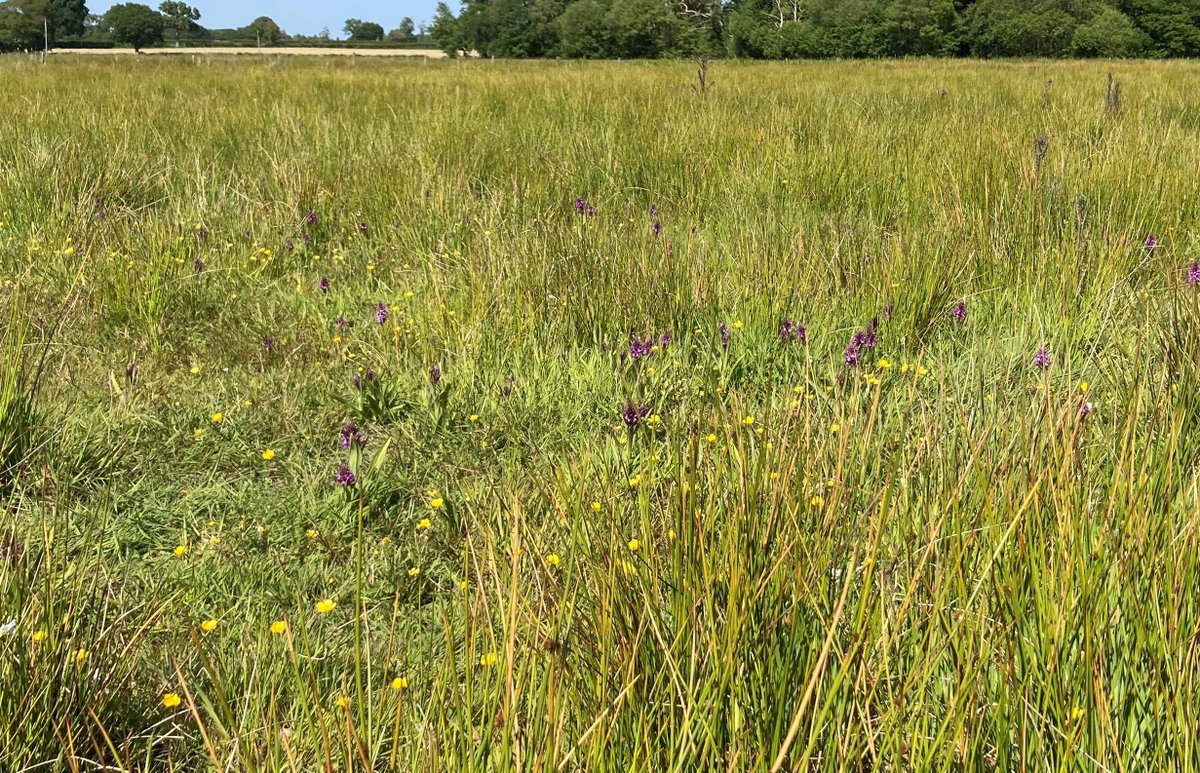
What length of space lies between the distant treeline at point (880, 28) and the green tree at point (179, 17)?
94302 mm

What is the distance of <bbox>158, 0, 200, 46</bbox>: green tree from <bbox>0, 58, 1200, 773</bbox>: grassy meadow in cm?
15106

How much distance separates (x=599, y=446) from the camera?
2.10m

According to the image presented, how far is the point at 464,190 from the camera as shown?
426cm

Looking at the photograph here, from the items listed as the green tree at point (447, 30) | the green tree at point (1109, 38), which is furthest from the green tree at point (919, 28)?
the green tree at point (447, 30)

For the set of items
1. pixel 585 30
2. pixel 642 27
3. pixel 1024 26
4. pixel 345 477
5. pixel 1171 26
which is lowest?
pixel 345 477

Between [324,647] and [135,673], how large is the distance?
30 cm

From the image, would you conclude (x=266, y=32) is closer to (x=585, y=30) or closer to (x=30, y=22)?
(x=30, y=22)

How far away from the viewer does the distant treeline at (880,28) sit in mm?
48000

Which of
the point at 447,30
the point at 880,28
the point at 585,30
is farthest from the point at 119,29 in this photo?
the point at 880,28

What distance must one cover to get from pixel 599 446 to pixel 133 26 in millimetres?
131157

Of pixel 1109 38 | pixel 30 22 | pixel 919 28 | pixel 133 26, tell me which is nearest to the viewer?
pixel 1109 38

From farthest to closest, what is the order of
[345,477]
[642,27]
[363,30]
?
1. [363,30]
2. [642,27]
3. [345,477]

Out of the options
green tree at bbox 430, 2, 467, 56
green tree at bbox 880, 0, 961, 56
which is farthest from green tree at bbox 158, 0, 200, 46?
green tree at bbox 880, 0, 961, 56

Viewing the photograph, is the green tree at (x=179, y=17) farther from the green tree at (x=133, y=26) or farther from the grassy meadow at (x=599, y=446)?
the grassy meadow at (x=599, y=446)
